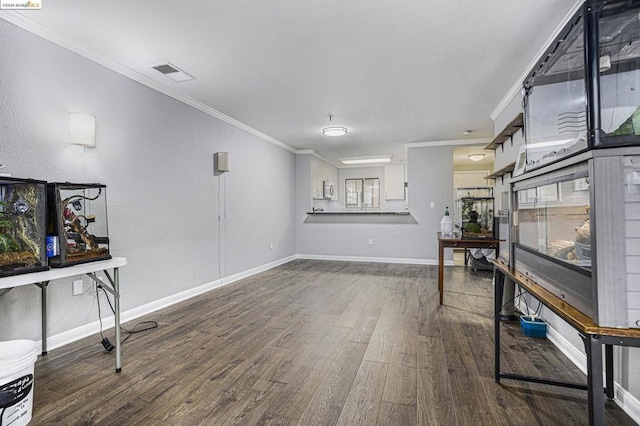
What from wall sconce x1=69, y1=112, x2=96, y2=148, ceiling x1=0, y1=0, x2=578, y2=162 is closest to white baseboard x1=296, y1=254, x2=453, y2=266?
ceiling x1=0, y1=0, x2=578, y2=162

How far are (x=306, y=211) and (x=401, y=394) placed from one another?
5.40 meters

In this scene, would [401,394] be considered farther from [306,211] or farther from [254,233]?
[306,211]

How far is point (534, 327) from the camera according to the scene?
272cm

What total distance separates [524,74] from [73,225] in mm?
4123

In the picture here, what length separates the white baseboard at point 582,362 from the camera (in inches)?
62.8

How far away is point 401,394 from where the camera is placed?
1.83 m

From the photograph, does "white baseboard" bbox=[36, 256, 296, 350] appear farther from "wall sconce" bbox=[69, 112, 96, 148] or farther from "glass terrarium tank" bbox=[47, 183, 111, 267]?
"wall sconce" bbox=[69, 112, 96, 148]

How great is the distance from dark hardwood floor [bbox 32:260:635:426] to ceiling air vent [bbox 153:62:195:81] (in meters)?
2.41

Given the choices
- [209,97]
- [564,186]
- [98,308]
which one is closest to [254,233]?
[209,97]

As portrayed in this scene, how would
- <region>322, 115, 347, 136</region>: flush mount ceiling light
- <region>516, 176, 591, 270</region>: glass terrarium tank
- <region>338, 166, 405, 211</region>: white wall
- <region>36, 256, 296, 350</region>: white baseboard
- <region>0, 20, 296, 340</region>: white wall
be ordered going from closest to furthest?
<region>516, 176, 591, 270</region>: glass terrarium tank
<region>0, 20, 296, 340</region>: white wall
<region>36, 256, 296, 350</region>: white baseboard
<region>322, 115, 347, 136</region>: flush mount ceiling light
<region>338, 166, 405, 211</region>: white wall

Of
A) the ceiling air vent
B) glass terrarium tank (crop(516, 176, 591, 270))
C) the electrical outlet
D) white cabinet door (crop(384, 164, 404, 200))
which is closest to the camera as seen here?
glass terrarium tank (crop(516, 176, 591, 270))

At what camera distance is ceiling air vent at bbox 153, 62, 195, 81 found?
295 centimetres

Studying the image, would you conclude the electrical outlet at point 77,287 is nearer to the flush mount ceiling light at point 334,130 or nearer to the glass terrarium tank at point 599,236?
the glass terrarium tank at point 599,236

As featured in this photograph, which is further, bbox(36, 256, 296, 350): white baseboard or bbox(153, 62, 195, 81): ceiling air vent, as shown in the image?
bbox(153, 62, 195, 81): ceiling air vent
